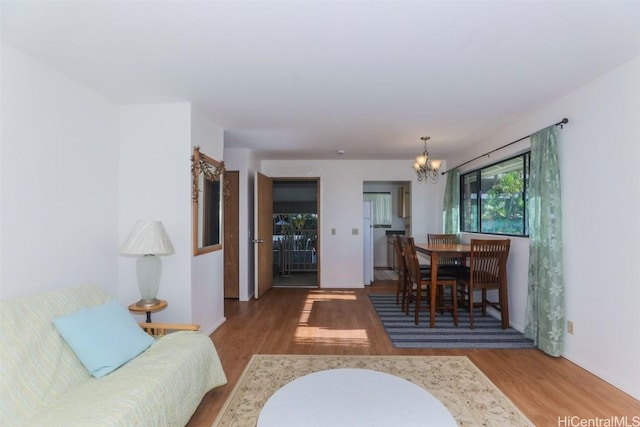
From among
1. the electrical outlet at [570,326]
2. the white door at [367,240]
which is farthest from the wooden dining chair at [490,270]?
the white door at [367,240]

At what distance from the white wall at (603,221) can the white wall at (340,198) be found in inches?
122

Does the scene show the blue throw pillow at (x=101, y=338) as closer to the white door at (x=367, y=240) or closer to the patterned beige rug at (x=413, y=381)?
the patterned beige rug at (x=413, y=381)

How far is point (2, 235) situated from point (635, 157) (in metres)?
4.19

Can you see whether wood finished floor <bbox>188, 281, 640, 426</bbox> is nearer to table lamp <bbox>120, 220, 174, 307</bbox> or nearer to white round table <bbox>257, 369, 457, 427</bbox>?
white round table <bbox>257, 369, 457, 427</bbox>

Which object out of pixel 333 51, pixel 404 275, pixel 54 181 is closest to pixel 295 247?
pixel 404 275

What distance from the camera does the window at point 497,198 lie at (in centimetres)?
371

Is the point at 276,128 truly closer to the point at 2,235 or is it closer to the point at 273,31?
the point at 273,31

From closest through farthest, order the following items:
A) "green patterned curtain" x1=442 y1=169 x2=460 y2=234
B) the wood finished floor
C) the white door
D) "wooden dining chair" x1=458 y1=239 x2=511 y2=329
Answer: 1. the wood finished floor
2. "wooden dining chair" x1=458 y1=239 x2=511 y2=329
3. "green patterned curtain" x1=442 y1=169 x2=460 y2=234
4. the white door

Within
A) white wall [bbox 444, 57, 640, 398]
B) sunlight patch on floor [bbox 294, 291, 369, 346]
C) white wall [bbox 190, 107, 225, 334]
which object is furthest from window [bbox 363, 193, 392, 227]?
white wall [bbox 444, 57, 640, 398]

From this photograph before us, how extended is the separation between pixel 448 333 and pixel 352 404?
230 centimetres

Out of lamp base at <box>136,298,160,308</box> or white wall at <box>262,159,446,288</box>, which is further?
white wall at <box>262,159,446,288</box>

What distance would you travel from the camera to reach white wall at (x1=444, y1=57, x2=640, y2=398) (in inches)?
88.6

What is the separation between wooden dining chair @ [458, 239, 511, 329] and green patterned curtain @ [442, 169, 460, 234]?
63.9 inches

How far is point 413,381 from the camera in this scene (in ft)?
8.00
